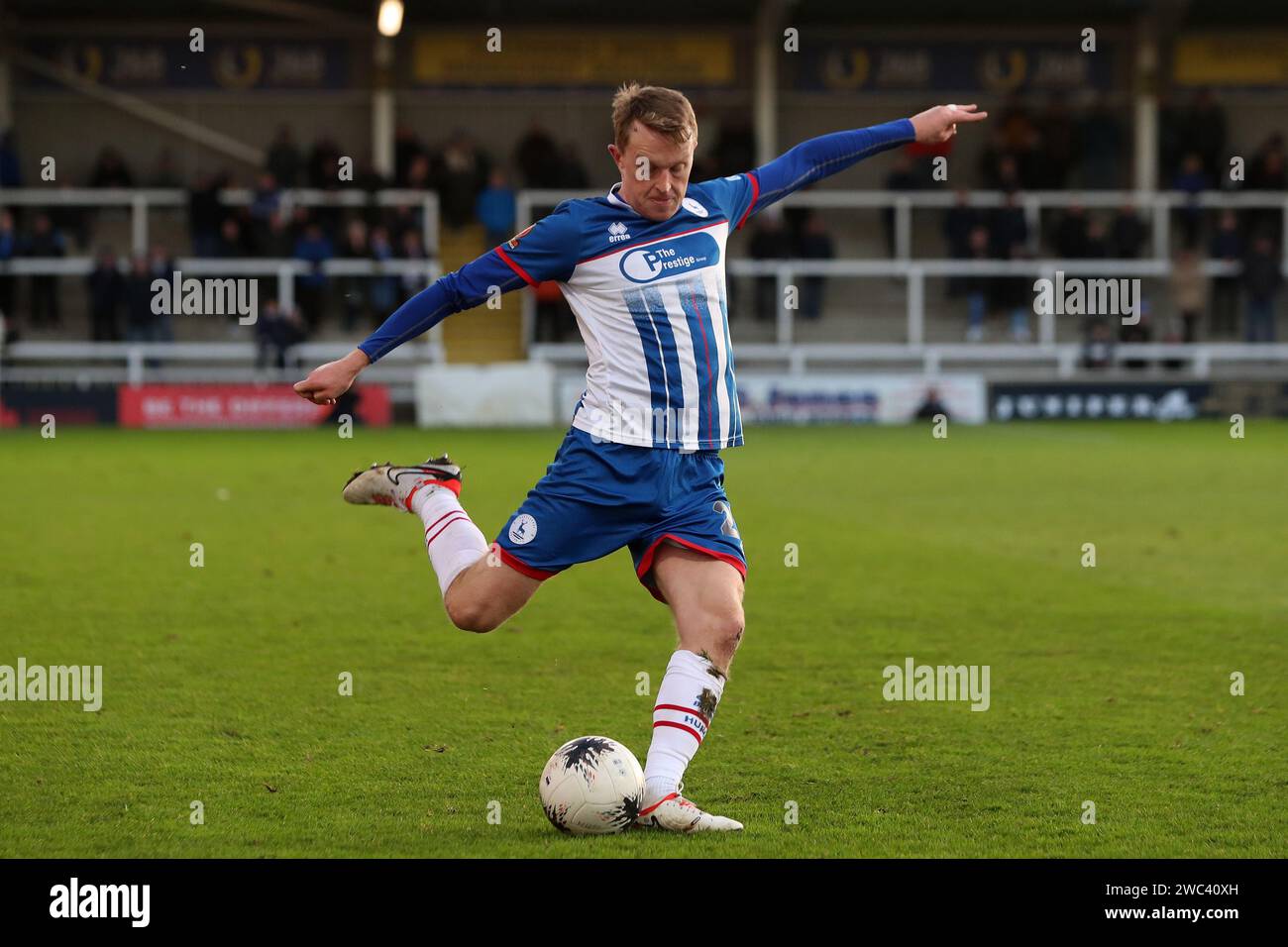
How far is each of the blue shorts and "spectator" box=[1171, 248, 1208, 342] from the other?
24978 mm

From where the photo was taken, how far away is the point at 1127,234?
29266 mm

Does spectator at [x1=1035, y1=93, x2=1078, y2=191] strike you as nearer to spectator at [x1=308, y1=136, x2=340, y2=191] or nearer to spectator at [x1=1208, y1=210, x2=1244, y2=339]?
spectator at [x1=1208, y1=210, x2=1244, y2=339]

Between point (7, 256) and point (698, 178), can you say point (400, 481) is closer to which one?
point (7, 256)

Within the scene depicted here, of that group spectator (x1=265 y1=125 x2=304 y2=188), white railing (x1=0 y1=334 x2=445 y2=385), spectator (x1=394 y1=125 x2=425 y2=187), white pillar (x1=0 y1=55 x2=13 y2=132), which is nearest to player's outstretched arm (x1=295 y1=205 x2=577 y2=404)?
white railing (x1=0 y1=334 x2=445 y2=385)

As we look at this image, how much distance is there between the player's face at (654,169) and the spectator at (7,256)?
78.5ft

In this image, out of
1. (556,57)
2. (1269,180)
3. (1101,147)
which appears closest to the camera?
(1269,180)

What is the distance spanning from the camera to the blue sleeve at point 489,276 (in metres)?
5.59

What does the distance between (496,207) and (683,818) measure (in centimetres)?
2444

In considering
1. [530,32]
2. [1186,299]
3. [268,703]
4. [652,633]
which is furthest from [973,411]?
[268,703]

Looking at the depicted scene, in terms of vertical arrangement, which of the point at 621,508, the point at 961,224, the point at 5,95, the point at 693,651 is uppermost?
the point at 5,95

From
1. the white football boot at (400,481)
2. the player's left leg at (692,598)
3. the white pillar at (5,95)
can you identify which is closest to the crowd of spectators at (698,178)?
the white pillar at (5,95)

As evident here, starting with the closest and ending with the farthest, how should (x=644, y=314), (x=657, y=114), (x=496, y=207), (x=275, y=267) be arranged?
(x=657, y=114), (x=644, y=314), (x=275, y=267), (x=496, y=207)

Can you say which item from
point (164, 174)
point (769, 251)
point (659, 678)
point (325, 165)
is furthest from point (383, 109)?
point (659, 678)

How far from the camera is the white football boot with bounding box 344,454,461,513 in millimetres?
6648
